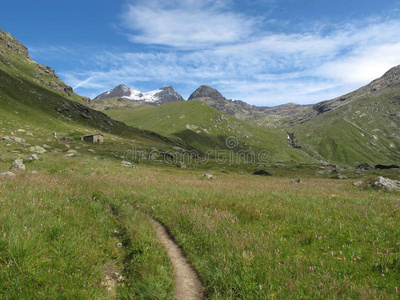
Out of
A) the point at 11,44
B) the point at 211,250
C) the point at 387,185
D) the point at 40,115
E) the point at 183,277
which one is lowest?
the point at 387,185

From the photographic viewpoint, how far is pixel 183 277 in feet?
18.1

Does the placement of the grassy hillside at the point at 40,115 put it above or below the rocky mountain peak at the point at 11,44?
below

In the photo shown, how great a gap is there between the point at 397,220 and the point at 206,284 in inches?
277

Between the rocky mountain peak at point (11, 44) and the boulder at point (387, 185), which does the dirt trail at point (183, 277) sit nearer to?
the boulder at point (387, 185)

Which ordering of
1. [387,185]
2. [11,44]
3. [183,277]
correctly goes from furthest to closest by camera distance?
[11,44] < [387,185] < [183,277]

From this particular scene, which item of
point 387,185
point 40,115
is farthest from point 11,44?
point 387,185

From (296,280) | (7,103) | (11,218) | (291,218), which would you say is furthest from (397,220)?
(7,103)

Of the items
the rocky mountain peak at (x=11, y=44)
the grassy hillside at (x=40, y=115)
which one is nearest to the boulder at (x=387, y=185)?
the grassy hillside at (x=40, y=115)

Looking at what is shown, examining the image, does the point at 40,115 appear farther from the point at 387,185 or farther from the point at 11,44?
the point at 11,44

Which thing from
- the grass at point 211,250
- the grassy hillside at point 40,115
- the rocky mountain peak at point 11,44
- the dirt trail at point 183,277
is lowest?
the dirt trail at point 183,277

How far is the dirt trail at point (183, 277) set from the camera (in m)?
4.89

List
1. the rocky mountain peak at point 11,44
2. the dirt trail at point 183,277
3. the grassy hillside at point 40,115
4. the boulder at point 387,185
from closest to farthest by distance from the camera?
the dirt trail at point 183,277
the boulder at point 387,185
the grassy hillside at point 40,115
the rocky mountain peak at point 11,44

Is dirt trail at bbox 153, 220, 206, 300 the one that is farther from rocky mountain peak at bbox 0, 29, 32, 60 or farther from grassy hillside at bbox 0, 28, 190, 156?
rocky mountain peak at bbox 0, 29, 32, 60

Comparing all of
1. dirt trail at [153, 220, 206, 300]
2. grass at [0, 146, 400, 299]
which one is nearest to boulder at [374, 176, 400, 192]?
grass at [0, 146, 400, 299]
